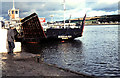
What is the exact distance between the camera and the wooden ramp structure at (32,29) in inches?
1410

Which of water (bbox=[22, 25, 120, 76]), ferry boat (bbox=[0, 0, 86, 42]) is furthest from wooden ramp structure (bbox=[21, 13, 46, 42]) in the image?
water (bbox=[22, 25, 120, 76])

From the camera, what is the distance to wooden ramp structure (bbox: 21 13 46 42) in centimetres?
3582

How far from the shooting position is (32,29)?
1517 inches

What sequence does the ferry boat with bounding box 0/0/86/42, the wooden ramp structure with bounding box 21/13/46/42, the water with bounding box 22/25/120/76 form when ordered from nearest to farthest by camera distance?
the water with bounding box 22/25/120/76, the wooden ramp structure with bounding box 21/13/46/42, the ferry boat with bounding box 0/0/86/42

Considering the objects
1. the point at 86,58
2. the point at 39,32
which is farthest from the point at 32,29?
the point at 86,58

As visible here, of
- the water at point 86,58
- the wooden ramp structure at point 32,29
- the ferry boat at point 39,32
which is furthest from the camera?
the ferry boat at point 39,32

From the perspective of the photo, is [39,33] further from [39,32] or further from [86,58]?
[86,58]

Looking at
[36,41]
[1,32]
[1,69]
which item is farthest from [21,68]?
[36,41]

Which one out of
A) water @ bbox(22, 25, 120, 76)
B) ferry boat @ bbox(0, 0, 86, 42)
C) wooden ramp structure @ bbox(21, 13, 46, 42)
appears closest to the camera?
water @ bbox(22, 25, 120, 76)

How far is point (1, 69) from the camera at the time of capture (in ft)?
25.2

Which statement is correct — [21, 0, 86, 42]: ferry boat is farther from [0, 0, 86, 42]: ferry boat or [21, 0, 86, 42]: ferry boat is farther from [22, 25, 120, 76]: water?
[22, 25, 120, 76]: water

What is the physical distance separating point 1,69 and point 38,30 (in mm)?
30284

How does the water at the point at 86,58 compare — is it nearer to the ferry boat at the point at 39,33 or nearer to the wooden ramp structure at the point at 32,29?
the wooden ramp structure at the point at 32,29

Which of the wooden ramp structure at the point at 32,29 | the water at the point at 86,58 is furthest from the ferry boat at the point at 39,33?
the water at the point at 86,58
